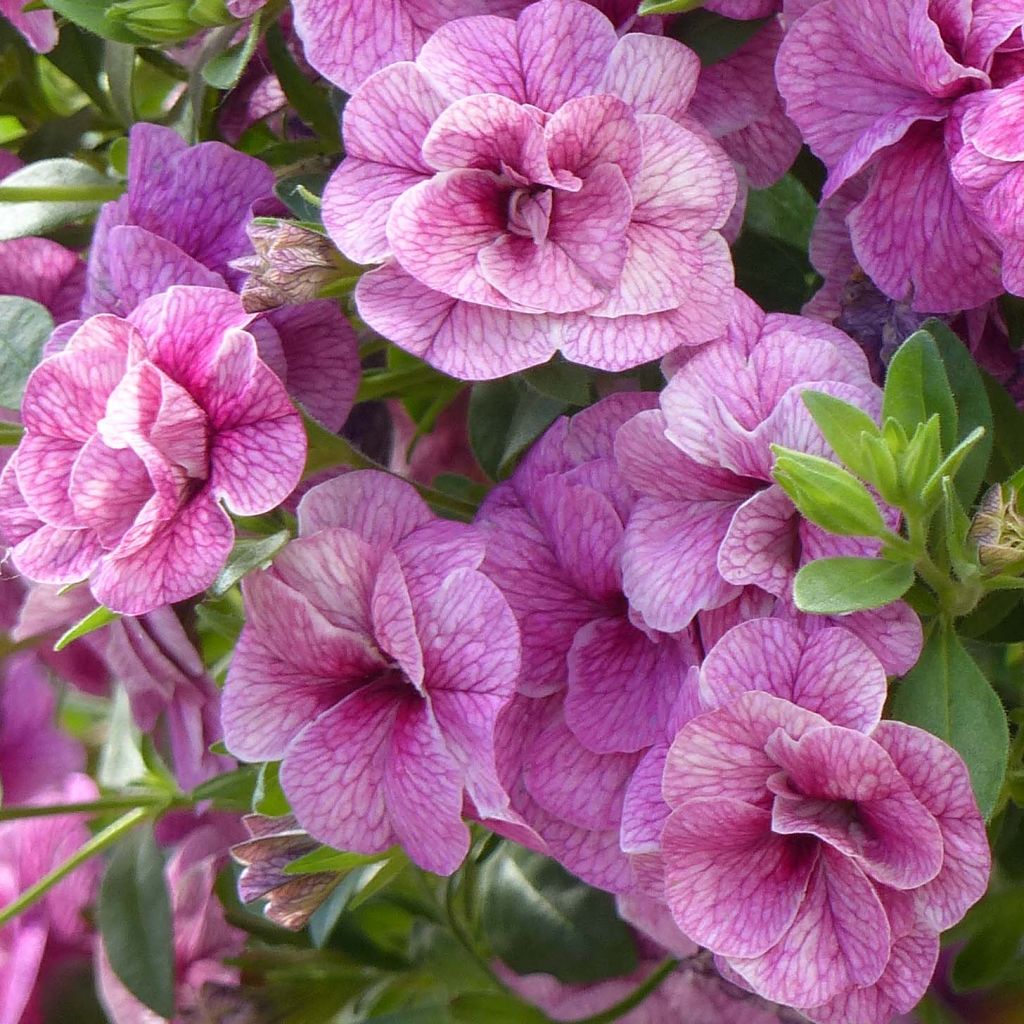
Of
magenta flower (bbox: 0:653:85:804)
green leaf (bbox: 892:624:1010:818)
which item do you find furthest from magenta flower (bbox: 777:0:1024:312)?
magenta flower (bbox: 0:653:85:804)

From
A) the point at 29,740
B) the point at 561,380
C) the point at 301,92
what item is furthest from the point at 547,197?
the point at 29,740

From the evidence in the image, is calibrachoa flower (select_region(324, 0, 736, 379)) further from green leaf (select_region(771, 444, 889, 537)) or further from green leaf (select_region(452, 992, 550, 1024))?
green leaf (select_region(452, 992, 550, 1024))

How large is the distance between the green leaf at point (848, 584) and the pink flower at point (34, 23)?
0.37 metres

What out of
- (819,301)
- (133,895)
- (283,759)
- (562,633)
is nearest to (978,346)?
(819,301)

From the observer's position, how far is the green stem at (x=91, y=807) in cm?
64

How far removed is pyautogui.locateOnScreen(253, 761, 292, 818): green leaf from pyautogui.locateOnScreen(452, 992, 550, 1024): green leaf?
15 cm

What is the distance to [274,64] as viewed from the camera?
566mm

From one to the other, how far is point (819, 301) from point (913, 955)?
0.72 feet

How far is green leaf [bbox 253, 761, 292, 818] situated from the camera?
0.50 meters

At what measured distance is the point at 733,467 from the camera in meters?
0.43

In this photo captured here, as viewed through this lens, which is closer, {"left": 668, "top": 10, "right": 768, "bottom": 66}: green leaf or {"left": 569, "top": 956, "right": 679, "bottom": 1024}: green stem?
{"left": 668, "top": 10, "right": 768, "bottom": 66}: green leaf

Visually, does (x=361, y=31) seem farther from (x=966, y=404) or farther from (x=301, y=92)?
(x=966, y=404)

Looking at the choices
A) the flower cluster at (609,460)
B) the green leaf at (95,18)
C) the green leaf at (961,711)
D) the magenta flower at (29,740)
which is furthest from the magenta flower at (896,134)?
the magenta flower at (29,740)

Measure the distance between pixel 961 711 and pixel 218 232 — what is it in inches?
11.9
